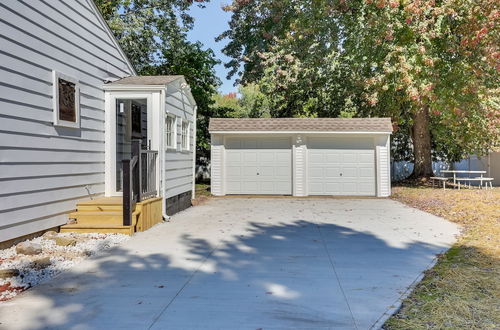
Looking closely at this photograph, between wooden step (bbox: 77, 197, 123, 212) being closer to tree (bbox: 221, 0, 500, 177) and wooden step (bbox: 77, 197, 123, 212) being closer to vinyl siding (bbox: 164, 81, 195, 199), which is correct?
vinyl siding (bbox: 164, 81, 195, 199)

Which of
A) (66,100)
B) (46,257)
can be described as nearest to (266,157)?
(66,100)

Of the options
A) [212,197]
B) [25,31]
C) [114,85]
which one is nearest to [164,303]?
[25,31]

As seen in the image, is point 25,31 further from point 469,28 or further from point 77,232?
point 469,28

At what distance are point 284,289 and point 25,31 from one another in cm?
504

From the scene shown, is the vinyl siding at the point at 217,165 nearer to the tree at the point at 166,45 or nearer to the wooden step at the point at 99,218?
the tree at the point at 166,45

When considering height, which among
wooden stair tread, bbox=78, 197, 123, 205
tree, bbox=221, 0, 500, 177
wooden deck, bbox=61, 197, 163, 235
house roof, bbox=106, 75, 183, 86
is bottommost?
wooden deck, bbox=61, 197, 163, 235

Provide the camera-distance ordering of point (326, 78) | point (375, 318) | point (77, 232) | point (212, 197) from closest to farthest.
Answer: point (375, 318) → point (77, 232) → point (212, 197) → point (326, 78)

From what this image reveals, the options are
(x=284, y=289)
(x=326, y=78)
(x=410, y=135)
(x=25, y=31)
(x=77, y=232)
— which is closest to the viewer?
(x=284, y=289)

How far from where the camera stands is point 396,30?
1339 cm

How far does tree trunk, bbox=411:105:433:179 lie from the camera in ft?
57.1

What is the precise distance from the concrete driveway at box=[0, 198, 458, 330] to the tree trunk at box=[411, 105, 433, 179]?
10.5 meters

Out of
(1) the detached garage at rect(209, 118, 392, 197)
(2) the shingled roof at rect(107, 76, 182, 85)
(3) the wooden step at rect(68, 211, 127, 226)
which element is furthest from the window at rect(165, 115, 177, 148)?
(1) the detached garage at rect(209, 118, 392, 197)

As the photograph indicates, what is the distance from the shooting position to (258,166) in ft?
47.1

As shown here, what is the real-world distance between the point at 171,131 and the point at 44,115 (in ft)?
11.2
